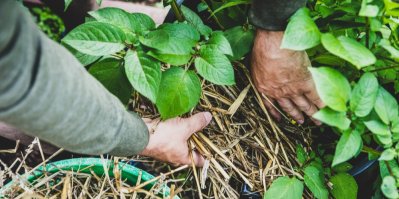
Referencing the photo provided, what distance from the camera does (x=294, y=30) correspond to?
2.15ft

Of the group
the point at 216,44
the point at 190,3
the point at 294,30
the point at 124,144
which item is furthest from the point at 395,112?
the point at 190,3

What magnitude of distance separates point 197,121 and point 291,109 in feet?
0.67

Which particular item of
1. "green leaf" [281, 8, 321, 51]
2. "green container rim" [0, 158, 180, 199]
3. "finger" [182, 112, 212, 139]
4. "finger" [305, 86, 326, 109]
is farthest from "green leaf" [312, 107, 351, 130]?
"green container rim" [0, 158, 180, 199]

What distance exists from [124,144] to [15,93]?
275mm

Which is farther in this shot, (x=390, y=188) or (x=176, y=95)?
(x=176, y=95)

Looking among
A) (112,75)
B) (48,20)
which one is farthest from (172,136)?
(48,20)

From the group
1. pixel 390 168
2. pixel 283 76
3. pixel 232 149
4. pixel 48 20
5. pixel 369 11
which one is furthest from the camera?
pixel 48 20

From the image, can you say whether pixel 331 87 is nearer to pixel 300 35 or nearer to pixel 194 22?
pixel 300 35

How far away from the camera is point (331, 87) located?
63 centimetres

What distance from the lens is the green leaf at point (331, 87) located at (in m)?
0.62

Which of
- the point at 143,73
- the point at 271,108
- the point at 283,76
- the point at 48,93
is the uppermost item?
the point at 48,93

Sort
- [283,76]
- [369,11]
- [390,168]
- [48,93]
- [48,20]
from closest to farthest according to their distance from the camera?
[48,93], [369,11], [390,168], [283,76], [48,20]

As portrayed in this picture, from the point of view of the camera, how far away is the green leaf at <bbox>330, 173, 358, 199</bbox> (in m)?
0.84

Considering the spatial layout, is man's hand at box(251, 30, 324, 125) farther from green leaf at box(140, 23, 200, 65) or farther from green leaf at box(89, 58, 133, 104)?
green leaf at box(89, 58, 133, 104)
